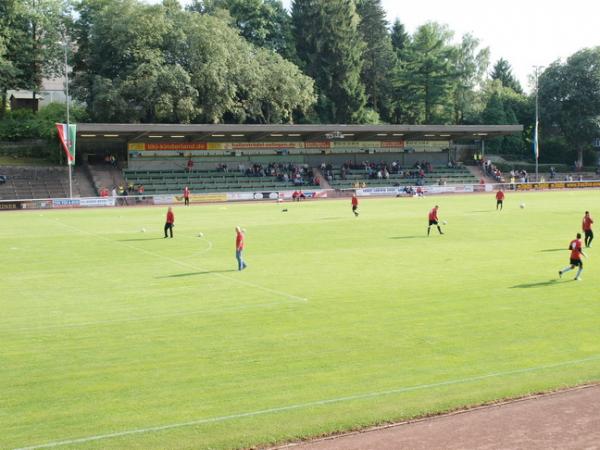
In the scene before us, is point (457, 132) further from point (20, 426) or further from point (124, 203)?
point (20, 426)

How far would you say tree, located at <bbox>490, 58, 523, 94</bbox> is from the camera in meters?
139

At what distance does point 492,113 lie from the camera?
108 m

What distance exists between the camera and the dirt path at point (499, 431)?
34.6 ft

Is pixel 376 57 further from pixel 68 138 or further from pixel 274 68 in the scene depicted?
pixel 68 138

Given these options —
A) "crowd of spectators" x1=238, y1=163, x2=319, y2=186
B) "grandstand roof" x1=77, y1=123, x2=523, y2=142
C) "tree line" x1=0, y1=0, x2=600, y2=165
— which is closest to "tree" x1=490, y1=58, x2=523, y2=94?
"tree line" x1=0, y1=0, x2=600, y2=165

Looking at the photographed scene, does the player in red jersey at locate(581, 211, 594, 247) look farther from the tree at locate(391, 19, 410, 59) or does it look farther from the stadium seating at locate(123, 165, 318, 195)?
the tree at locate(391, 19, 410, 59)

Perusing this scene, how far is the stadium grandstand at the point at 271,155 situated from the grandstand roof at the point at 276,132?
10 centimetres

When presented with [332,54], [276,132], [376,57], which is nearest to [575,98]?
[376,57]

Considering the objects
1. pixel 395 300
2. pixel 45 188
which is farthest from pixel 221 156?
pixel 395 300

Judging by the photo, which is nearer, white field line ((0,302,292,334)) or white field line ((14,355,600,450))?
white field line ((14,355,600,450))

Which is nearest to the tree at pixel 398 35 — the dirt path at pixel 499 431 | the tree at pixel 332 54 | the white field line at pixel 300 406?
the tree at pixel 332 54

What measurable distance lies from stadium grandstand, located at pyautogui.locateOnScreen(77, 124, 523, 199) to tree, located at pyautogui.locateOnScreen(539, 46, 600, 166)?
18.7 m

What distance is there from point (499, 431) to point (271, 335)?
23.4 feet

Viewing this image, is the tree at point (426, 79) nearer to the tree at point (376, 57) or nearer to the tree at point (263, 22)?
the tree at point (376, 57)
